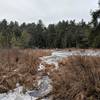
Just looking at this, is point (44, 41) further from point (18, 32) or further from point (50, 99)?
point (50, 99)

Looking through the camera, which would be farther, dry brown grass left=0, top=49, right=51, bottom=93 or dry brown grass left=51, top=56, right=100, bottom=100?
dry brown grass left=0, top=49, right=51, bottom=93

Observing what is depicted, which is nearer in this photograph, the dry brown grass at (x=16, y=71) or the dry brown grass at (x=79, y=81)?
the dry brown grass at (x=79, y=81)

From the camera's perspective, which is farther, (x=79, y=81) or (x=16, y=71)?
(x=16, y=71)

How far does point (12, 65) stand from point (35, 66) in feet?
2.82

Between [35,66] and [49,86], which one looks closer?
[49,86]

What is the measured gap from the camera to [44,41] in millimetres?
78250

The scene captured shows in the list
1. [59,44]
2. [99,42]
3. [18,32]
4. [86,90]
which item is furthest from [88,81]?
[18,32]

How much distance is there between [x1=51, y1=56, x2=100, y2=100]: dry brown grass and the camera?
559 centimetres

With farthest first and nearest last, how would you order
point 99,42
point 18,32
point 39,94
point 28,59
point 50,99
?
point 18,32, point 99,42, point 28,59, point 39,94, point 50,99

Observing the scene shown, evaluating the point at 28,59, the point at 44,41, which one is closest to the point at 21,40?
the point at 44,41

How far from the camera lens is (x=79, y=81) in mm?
5871

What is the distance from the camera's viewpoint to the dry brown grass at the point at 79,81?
559cm

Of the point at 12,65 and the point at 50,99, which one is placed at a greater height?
the point at 12,65

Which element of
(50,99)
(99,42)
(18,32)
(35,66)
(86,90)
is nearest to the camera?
(86,90)
